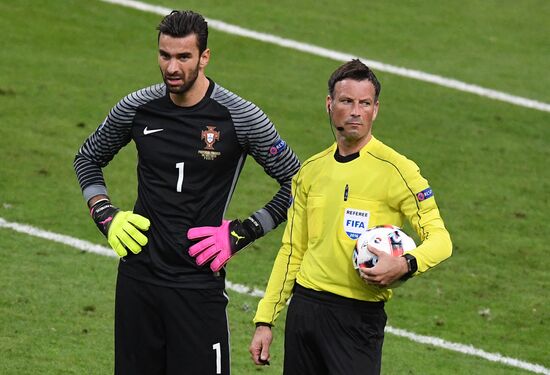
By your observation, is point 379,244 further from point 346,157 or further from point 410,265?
point 346,157

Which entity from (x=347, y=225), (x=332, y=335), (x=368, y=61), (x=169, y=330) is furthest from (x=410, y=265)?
(x=368, y=61)

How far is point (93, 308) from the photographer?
11.1m

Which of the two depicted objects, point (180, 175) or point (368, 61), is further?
point (368, 61)

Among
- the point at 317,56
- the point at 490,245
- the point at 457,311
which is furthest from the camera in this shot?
the point at 317,56

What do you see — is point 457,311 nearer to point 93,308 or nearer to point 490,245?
point 490,245

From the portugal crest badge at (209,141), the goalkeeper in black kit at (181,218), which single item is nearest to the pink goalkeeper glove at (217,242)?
the goalkeeper in black kit at (181,218)

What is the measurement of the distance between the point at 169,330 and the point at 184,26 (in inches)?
66.0

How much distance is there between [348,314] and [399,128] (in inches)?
381

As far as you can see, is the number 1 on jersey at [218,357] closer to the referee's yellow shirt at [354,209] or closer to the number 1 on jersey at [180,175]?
the referee's yellow shirt at [354,209]

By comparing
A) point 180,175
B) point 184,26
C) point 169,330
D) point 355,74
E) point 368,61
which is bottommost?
point 169,330

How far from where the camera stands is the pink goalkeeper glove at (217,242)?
7.12m

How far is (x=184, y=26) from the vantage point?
7125 mm

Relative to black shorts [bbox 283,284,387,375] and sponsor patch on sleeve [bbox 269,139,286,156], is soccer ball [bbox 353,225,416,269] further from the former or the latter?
sponsor patch on sleeve [bbox 269,139,286,156]

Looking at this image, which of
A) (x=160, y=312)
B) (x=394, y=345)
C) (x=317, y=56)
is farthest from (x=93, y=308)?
(x=317, y=56)
